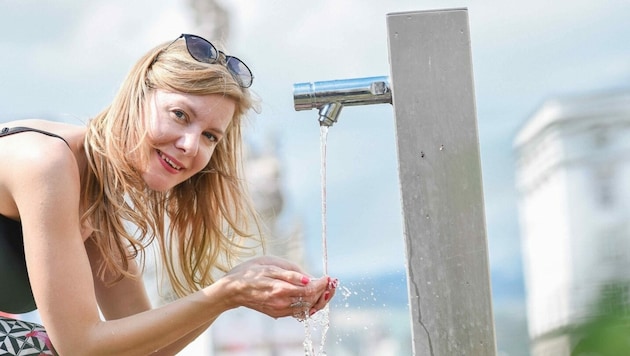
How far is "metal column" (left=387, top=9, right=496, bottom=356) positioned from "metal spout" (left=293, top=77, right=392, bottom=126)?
6 centimetres

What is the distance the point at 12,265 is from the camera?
8.36 ft

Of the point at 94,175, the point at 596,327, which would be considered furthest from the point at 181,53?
the point at 596,327

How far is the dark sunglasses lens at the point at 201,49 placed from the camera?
268cm

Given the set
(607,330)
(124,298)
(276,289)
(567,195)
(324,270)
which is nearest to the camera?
(276,289)

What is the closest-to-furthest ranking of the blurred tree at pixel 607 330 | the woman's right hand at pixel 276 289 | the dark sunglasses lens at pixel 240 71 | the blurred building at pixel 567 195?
the woman's right hand at pixel 276 289
the dark sunglasses lens at pixel 240 71
the blurred tree at pixel 607 330
the blurred building at pixel 567 195

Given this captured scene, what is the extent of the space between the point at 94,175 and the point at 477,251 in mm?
1027

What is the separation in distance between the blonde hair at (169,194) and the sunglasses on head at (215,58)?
0.03 meters

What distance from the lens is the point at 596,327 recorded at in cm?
562

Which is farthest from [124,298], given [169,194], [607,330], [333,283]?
[607,330]

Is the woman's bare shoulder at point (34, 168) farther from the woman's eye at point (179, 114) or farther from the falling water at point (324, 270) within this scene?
the falling water at point (324, 270)

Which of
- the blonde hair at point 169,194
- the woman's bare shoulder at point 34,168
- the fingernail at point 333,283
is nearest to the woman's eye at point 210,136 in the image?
the blonde hair at point 169,194

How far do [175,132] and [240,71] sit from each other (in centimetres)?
33

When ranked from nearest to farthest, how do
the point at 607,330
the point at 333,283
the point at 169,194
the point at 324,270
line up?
1. the point at 333,283
2. the point at 324,270
3. the point at 169,194
4. the point at 607,330

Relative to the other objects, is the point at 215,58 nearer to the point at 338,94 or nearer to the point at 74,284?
the point at 338,94
